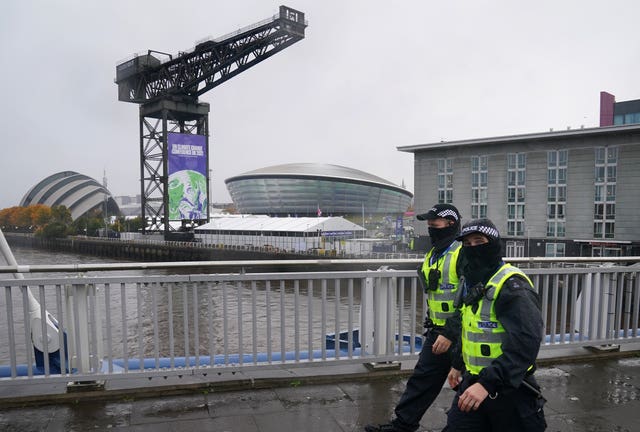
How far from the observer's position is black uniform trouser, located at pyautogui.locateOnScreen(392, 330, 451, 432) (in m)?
2.96

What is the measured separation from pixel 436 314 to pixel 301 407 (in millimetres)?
1398

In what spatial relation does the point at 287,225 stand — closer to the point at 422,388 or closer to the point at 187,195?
the point at 187,195

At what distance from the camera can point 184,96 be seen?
62.2 m

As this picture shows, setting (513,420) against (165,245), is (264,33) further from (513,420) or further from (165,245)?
(513,420)

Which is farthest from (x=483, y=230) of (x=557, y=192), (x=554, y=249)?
(x=557, y=192)

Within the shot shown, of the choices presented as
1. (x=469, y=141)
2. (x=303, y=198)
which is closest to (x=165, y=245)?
(x=469, y=141)

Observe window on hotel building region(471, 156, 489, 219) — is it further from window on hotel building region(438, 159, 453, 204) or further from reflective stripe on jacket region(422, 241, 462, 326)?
reflective stripe on jacket region(422, 241, 462, 326)

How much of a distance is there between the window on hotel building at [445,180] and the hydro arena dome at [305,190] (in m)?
59.2

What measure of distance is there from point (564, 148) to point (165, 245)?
5047 centimetres

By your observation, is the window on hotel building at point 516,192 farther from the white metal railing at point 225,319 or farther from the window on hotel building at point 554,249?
the white metal railing at point 225,319

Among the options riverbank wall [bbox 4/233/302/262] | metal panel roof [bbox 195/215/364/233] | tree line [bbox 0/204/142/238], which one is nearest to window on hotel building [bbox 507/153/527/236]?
metal panel roof [bbox 195/215/364/233]

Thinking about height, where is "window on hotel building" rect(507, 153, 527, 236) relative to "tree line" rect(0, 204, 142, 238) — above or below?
above

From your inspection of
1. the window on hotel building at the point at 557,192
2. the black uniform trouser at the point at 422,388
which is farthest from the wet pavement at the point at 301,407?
Result: the window on hotel building at the point at 557,192

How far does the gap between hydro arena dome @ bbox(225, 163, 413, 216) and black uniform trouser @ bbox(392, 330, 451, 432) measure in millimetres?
108336
